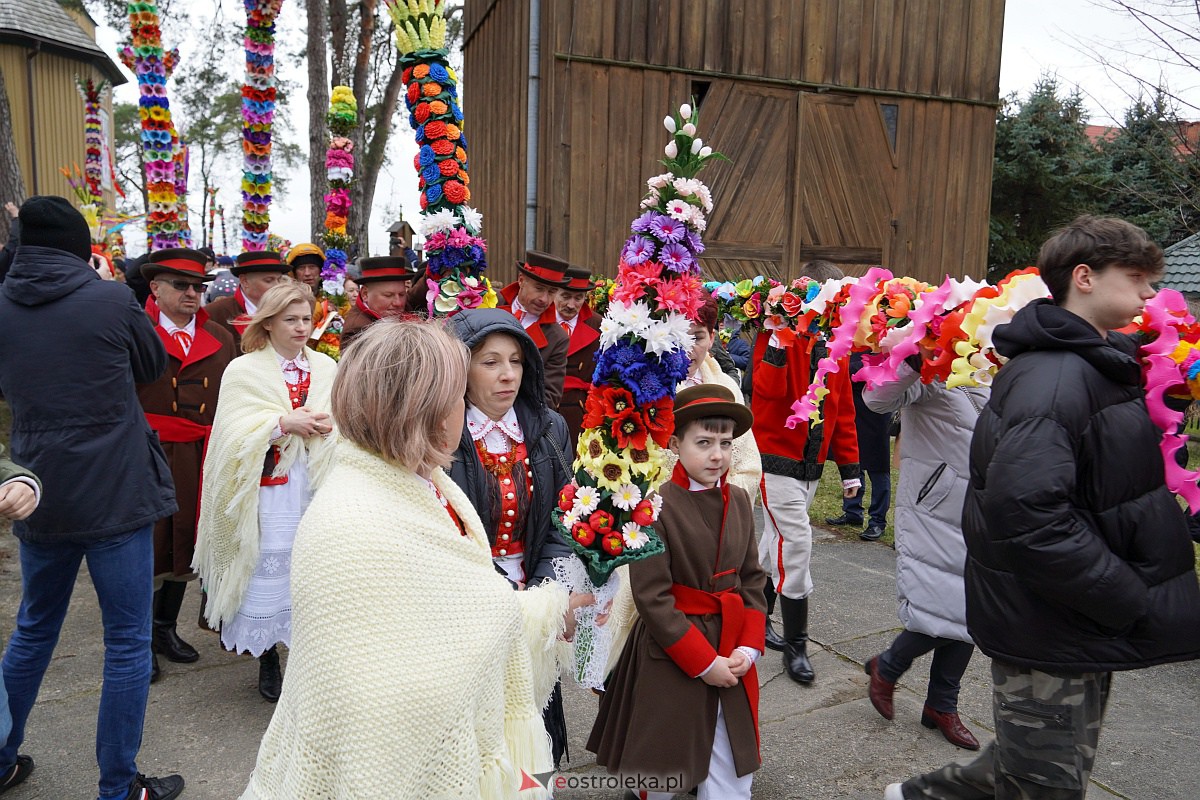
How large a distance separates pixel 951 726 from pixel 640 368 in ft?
8.28

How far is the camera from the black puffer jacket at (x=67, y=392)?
9.87 feet

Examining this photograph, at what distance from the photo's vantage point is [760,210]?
39.2 ft

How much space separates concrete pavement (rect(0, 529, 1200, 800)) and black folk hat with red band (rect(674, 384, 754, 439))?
154cm

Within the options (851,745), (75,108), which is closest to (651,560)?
(851,745)

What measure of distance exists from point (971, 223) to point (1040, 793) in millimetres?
12276

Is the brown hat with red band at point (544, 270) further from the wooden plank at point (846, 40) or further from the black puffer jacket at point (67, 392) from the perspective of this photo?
the wooden plank at point (846, 40)

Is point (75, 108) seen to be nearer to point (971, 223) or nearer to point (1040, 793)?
point (971, 223)

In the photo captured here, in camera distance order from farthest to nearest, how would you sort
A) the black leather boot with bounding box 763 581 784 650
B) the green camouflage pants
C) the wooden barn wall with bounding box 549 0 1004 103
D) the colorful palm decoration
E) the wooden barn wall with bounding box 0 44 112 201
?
the wooden barn wall with bounding box 0 44 112 201
the wooden barn wall with bounding box 549 0 1004 103
the colorful palm decoration
the black leather boot with bounding box 763 581 784 650
the green camouflage pants

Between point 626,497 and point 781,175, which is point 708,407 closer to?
point 626,497

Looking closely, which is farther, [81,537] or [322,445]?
[322,445]

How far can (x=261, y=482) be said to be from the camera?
413 cm

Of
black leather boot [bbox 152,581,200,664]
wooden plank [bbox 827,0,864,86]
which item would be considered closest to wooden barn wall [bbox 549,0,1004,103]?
wooden plank [bbox 827,0,864,86]

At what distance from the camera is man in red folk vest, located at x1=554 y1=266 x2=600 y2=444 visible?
19.2 ft

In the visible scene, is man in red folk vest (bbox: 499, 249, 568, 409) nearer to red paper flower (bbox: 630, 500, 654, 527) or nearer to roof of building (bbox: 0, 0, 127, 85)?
red paper flower (bbox: 630, 500, 654, 527)
